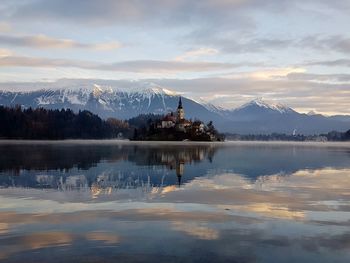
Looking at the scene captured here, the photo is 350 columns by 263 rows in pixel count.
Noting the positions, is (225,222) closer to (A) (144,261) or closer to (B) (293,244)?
(B) (293,244)

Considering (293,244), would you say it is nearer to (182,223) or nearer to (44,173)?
(182,223)

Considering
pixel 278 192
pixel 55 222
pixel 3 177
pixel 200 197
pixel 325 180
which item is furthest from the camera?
pixel 325 180

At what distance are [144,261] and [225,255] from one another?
2.88 meters

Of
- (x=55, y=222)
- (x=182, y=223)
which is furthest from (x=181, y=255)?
(x=55, y=222)

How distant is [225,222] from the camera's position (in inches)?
882

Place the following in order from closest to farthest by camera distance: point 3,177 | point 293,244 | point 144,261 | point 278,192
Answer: point 144,261 → point 293,244 → point 278,192 → point 3,177

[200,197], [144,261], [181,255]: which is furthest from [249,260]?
[200,197]

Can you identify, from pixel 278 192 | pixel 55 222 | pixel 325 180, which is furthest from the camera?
pixel 325 180

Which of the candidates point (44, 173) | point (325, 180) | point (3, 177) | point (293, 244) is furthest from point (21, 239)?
point (325, 180)

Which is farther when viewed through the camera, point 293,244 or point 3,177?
point 3,177

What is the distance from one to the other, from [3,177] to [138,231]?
23.8 meters

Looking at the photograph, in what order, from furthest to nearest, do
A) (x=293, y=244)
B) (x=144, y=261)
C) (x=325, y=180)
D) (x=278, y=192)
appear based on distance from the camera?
(x=325, y=180)
(x=278, y=192)
(x=293, y=244)
(x=144, y=261)

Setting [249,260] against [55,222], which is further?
[55,222]

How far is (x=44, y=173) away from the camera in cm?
4403
